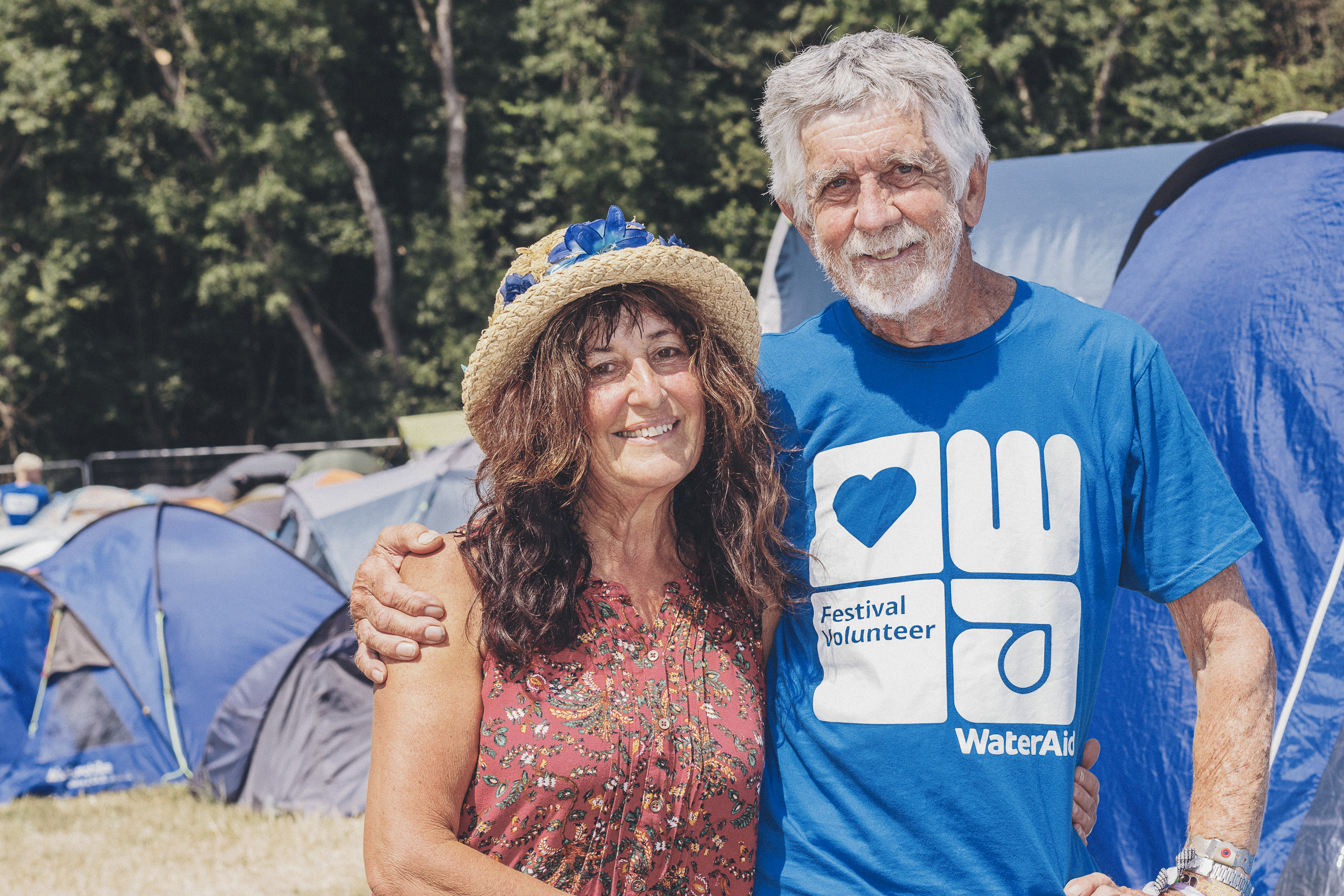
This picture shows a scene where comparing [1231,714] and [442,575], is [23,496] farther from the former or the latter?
[1231,714]

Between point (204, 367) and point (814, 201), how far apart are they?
2178 cm

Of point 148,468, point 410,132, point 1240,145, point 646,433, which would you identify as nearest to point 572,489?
point 646,433

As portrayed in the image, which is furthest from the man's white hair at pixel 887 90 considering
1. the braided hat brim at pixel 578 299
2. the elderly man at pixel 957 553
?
the braided hat brim at pixel 578 299

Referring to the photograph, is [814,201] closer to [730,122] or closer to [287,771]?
[287,771]

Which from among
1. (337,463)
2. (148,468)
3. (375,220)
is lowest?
(148,468)

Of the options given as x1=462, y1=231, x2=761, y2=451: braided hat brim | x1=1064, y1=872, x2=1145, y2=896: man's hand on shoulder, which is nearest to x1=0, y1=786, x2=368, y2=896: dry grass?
x1=462, y1=231, x2=761, y2=451: braided hat brim

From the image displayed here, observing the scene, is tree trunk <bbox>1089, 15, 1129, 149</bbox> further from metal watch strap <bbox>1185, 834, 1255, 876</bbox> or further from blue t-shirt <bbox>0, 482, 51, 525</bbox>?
metal watch strap <bbox>1185, 834, 1255, 876</bbox>

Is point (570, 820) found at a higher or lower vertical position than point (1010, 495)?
lower

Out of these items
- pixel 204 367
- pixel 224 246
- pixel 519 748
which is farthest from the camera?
pixel 204 367

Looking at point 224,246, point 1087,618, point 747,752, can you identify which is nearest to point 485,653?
point 747,752

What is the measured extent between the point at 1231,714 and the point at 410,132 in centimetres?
2064

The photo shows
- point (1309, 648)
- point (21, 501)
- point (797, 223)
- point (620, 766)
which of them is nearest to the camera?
point (620, 766)

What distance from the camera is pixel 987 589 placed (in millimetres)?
1554

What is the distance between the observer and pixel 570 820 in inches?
59.6
